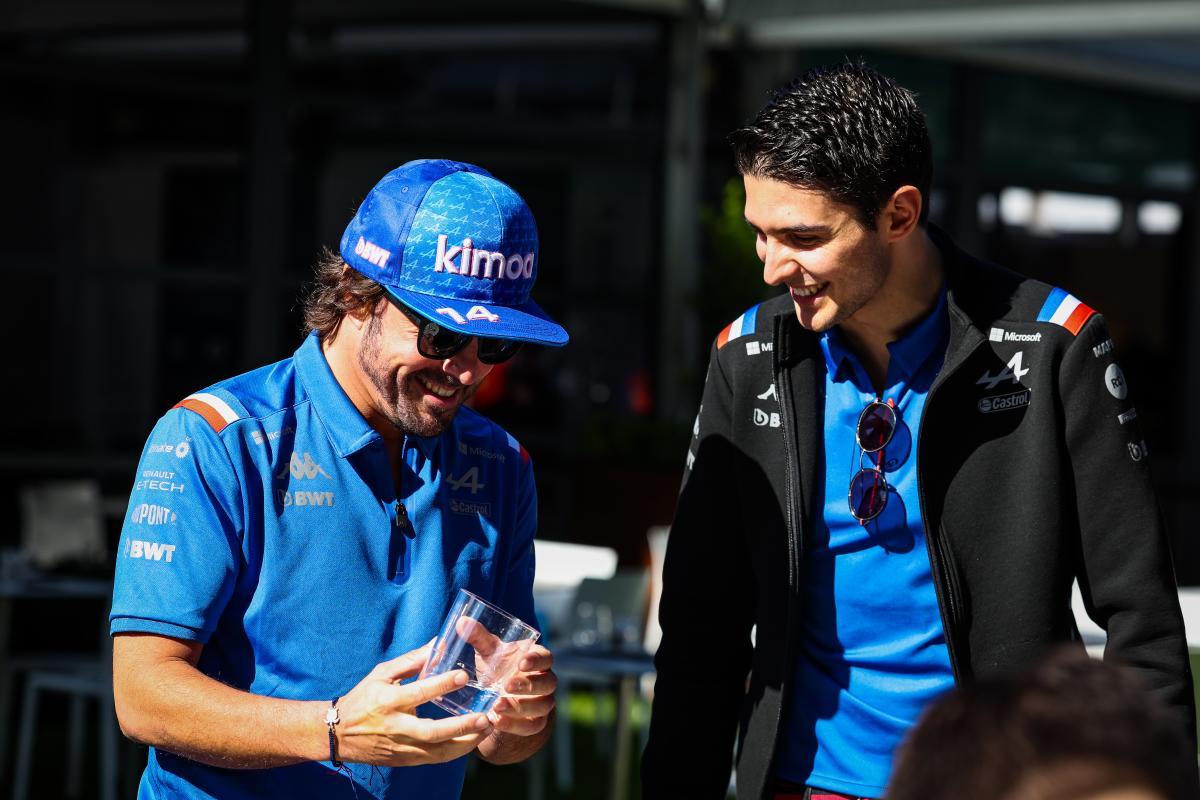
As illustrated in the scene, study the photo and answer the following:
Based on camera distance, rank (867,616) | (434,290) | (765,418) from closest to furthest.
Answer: (434,290) < (867,616) < (765,418)

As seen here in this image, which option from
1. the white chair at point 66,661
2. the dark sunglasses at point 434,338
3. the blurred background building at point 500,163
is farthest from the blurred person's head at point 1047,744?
the blurred background building at point 500,163

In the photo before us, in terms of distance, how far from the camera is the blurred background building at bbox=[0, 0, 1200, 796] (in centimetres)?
882

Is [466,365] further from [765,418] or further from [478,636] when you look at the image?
[765,418]

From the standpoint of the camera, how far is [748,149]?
2074 millimetres

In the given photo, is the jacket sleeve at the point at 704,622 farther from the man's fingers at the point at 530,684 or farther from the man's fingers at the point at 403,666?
the man's fingers at the point at 403,666

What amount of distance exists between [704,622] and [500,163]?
26.9 ft

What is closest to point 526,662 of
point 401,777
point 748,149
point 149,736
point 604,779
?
point 401,777

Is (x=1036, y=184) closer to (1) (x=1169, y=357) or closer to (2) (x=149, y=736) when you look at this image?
(1) (x=1169, y=357)

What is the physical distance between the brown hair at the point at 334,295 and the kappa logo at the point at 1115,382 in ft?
3.14

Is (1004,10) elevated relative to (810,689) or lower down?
elevated

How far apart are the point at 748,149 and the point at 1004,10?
7.38 m

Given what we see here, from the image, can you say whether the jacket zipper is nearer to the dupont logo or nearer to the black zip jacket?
the black zip jacket

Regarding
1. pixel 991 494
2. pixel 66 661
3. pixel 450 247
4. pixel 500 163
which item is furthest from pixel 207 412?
pixel 500 163

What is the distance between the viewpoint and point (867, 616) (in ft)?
6.84
